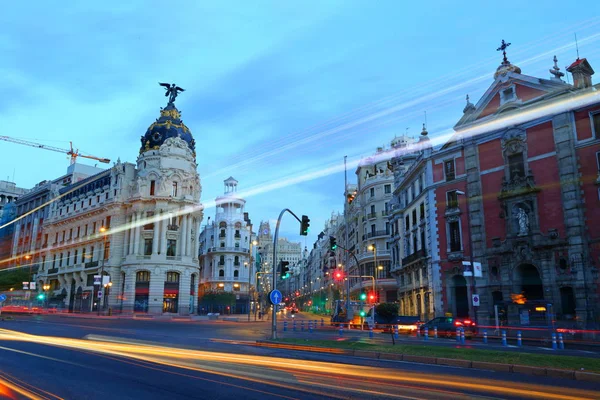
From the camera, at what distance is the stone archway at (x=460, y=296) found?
39.3m

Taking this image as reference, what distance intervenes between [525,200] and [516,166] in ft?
9.80

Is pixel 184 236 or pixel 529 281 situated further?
pixel 184 236

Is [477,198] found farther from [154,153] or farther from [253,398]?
[154,153]

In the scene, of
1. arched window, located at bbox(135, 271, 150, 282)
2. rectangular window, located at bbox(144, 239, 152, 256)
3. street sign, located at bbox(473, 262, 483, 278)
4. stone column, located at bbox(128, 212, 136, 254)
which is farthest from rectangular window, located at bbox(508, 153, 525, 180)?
stone column, located at bbox(128, 212, 136, 254)

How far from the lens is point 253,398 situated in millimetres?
9375

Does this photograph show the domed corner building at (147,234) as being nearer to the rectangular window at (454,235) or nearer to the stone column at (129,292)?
the stone column at (129,292)

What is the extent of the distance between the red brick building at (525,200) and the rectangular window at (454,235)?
9cm

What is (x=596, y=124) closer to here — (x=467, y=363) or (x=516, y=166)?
(x=516, y=166)

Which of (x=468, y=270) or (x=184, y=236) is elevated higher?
(x=184, y=236)

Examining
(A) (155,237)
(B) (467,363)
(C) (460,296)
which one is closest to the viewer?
(B) (467,363)

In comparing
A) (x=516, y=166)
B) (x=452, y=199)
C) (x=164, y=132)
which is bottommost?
(x=452, y=199)

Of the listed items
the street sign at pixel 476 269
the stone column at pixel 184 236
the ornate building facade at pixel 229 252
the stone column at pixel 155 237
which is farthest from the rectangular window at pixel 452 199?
the ornate building facade at pixel 229 252

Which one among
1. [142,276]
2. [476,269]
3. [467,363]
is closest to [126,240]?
→ [142,276]

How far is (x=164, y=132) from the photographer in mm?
74688
